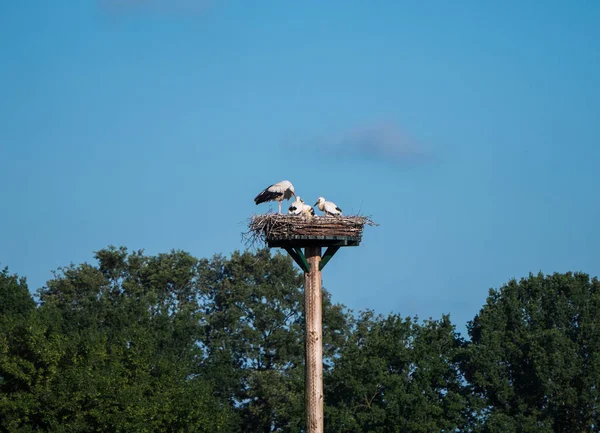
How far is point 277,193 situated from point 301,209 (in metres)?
1.97

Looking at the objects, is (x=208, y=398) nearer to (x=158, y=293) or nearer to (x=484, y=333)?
(x=484, y=333)

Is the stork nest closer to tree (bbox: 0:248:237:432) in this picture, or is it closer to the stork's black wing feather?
the stork's black wing feather

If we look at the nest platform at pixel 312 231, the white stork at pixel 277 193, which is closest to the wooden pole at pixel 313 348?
the nest platform at pixel 312 231

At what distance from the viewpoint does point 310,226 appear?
89.7ft

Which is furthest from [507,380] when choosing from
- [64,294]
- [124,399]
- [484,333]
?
[64,294]

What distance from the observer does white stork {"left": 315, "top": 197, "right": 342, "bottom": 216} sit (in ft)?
95.4

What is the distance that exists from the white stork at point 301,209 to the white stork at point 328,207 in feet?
2.50

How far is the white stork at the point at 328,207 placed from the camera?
29.1 metres

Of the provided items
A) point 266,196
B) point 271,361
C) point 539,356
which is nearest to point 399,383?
point 539,356

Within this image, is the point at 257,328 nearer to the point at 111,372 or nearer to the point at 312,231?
the point at 111,372

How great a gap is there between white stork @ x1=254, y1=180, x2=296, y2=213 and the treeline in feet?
49.1

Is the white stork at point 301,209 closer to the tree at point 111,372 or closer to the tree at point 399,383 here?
the tree at point 111,372

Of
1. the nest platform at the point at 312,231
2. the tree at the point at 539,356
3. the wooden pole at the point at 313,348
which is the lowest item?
the wooden pole at the point at 313,348

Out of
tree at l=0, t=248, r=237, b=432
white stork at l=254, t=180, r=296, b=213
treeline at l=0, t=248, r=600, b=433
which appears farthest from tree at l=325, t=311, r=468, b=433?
white stork at l=254, t=180, r=296, b=213
